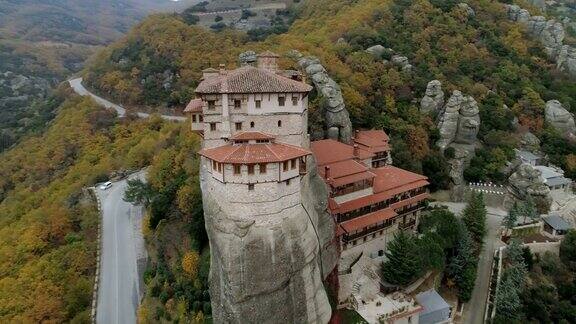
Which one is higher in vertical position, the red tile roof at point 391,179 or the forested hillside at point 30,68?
the red tile roof at point 391,179

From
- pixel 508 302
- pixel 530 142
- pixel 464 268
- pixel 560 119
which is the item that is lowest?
pixel 508 302

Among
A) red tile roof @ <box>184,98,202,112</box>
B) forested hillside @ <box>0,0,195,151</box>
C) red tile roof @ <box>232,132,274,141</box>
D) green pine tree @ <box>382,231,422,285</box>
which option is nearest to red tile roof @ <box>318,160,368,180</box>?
green pine tree @ <box>382,231,422,285</box>

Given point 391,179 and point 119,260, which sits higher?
point 391,179

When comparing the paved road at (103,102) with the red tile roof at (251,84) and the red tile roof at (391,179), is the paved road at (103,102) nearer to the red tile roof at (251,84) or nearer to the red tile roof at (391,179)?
the red tile roof at (391,179)

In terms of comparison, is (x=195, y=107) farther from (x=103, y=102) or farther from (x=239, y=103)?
(x=103, y=102)

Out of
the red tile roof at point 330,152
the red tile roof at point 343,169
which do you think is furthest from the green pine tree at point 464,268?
the red tile roof at point 330,152

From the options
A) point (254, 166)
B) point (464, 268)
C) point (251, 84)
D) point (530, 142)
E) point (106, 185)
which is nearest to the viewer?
point (254, 166)

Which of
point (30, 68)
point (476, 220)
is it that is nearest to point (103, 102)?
point (476, 220)
